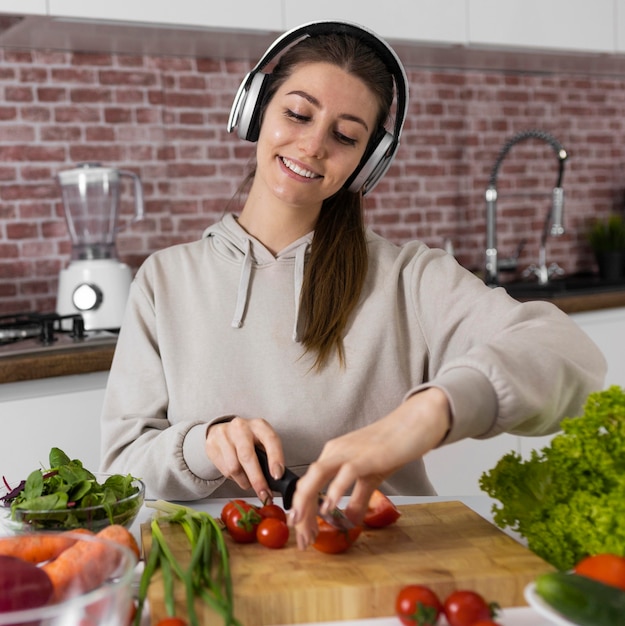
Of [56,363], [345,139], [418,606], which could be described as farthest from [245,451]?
[56,363]

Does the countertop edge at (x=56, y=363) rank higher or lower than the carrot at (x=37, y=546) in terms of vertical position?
lower

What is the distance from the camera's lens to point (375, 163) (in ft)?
5.41

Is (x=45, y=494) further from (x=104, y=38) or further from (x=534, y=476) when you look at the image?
(x=104, y=38)

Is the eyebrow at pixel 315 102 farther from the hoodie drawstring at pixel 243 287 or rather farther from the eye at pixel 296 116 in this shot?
the hoodie drawstring at pixel 243 287

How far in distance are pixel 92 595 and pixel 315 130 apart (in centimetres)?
101

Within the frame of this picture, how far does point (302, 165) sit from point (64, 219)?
162 centimetres

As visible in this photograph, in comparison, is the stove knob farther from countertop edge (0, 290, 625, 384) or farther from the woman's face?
the woman's face

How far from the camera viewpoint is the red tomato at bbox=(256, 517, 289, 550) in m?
1.03

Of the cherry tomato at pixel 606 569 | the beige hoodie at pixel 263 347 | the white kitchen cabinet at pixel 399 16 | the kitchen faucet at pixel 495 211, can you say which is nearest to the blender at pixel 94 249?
the white kitchen cabinet at pixel 399 16

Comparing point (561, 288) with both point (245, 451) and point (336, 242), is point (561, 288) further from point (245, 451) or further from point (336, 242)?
point (245, 451)

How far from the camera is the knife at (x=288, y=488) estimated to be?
3.33 ft

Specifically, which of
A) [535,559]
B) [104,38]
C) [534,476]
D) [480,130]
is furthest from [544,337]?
[480,130]

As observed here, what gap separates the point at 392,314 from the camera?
5.41 feet

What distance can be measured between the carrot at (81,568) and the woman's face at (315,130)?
2.92 feet
